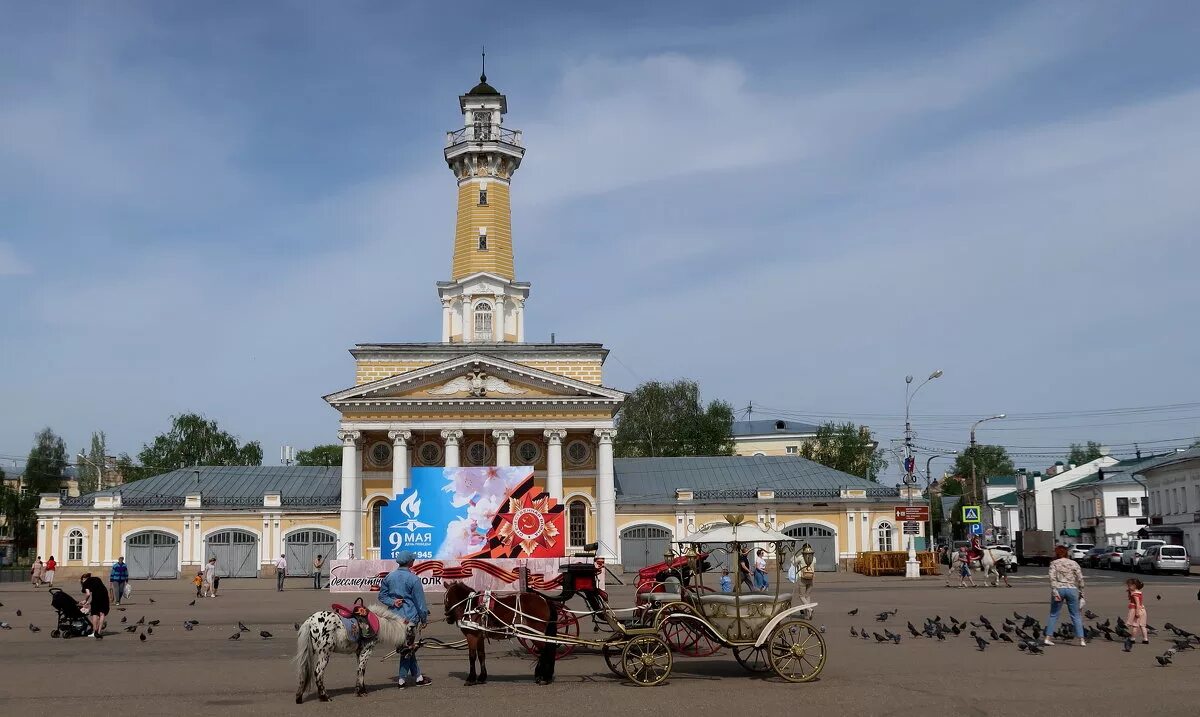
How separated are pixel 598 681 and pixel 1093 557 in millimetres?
52444

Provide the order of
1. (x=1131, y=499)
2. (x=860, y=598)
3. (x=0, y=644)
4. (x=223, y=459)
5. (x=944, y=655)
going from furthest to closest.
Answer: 1. (x=223, y=459)
2. (x=1131, y=499)
3. (x=860, y=598)
4. (x=0, y=644)
5. (x=944, y=655)

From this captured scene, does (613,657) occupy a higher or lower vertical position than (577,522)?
lower

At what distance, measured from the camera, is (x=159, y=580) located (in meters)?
51.1

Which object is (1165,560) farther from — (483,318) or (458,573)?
(483,318)

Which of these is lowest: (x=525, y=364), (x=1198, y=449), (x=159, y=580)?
(x=159, y=580)

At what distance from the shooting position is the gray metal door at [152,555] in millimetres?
52188

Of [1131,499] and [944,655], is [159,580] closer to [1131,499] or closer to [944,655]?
[944,655]

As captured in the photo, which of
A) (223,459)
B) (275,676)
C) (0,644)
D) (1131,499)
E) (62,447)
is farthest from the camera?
(62,447)

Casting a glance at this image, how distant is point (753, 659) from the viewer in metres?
15.2

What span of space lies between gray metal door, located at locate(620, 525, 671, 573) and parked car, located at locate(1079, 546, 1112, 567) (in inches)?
898

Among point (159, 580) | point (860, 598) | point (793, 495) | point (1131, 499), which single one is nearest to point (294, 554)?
point (159, 580)

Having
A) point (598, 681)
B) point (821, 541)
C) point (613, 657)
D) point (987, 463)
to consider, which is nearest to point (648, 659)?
point (598, 681)

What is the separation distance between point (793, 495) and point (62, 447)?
6489 centimetres

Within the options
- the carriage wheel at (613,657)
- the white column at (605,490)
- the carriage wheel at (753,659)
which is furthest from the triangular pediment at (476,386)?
the carriage wheel at (613,657)
